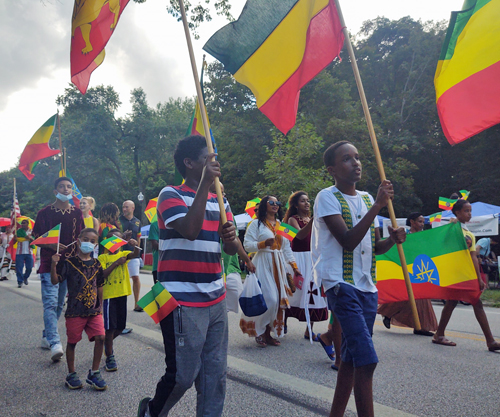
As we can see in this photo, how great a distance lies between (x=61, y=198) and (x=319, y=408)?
388 centimetres

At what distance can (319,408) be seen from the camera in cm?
349

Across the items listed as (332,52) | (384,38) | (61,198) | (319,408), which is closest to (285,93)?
(332,52)

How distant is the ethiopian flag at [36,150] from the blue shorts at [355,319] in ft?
23.3

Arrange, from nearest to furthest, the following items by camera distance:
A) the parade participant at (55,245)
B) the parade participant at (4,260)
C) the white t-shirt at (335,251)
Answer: the white t-shirt at (335,251) → the parade participant at (55,245) → the parade participant at (4,260)

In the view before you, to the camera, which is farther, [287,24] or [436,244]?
[436,244]

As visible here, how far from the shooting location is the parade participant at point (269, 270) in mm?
5902

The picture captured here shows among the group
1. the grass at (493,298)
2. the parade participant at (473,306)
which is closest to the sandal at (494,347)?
the parade participant at (473,306)

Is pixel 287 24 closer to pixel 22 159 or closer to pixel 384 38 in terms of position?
pixel 22 159

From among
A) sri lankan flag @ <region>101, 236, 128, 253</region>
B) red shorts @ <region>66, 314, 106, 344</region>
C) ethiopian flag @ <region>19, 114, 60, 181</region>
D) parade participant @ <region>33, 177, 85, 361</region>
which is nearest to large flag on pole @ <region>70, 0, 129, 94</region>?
sri lankan flag @ <region>101, 236, 128, 253</region>

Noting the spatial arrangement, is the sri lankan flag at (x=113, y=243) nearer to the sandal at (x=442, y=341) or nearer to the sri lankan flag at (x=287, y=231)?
the sri lankan flag at (x=287, y=231)

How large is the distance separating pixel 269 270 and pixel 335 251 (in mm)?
3226

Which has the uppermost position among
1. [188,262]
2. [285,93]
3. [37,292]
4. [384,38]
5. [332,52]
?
[384,38]

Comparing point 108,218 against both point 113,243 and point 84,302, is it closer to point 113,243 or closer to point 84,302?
point 113,243

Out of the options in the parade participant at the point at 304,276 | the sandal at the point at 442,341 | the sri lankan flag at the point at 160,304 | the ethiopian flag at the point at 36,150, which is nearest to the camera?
the sri lankan flag at the point at 160,304
